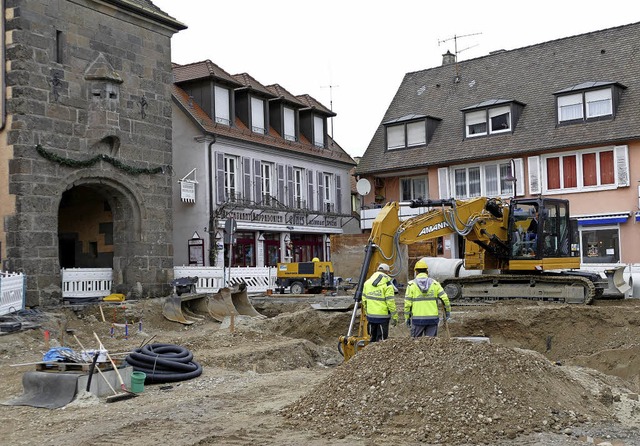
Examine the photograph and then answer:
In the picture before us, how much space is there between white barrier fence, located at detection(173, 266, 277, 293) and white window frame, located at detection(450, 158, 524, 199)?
11.0m

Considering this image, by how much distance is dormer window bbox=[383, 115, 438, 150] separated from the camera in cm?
3678

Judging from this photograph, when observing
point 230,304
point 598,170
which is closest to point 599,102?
point 598,170

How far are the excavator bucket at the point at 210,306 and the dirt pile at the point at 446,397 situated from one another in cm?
1212

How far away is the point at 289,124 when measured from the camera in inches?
1416

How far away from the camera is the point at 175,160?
1224 inches

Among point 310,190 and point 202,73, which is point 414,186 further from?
point 202,73

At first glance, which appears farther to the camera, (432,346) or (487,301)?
(487,301)

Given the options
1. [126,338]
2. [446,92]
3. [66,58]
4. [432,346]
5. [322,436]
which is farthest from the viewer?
[446,92]

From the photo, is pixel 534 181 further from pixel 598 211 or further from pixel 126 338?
pixel 126 338

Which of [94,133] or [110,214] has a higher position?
[94,133]

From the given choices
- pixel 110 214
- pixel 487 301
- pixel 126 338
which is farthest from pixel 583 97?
pixel 126 338

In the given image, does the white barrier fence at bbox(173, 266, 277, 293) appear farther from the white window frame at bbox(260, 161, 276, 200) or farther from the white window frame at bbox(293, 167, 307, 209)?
the white window frame at bbox(293, 167, 307, 209)

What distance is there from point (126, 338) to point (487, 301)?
9801 millimetres

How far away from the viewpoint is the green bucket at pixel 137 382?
11.8 metres
